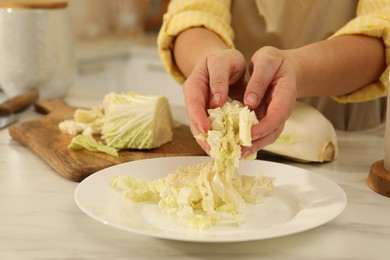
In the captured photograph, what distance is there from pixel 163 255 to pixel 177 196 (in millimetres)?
131

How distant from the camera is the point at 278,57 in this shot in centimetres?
100

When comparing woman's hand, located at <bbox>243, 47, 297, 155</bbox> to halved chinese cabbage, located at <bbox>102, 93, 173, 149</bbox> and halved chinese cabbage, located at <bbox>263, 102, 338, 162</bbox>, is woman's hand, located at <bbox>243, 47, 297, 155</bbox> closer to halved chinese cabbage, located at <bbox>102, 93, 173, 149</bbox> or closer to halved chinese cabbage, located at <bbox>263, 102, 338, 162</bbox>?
halved chinese cabbage, located at <bbox>263, 102, 338, 162</bbox>

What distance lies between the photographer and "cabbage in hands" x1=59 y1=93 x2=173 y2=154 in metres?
1.21

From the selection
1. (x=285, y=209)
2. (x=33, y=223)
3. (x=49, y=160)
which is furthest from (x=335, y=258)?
(x=49, y=160)

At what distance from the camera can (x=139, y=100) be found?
50.1 inches

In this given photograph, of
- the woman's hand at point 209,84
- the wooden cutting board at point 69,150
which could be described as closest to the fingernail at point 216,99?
the woman's hand at point 209,84

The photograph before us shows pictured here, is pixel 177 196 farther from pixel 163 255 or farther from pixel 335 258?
pixel 335 258

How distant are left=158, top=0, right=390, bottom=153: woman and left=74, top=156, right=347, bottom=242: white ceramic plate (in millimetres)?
101

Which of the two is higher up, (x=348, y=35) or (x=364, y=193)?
(x=348, y=35)

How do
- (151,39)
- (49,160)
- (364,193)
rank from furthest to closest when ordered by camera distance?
1. (151,39)
2. (49,160)
3. (364,193)

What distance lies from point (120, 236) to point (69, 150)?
1.28ft

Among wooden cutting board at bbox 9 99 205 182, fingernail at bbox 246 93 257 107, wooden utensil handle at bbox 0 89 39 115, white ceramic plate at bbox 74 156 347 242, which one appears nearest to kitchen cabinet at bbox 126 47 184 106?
wooden utensil handle at bbox 0 89 39 115

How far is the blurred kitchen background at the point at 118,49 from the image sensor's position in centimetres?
299

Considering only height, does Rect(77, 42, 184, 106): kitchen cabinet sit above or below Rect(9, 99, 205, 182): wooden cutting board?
below
